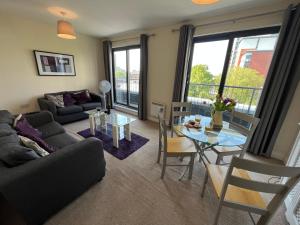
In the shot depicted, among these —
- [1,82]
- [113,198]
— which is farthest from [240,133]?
[1,82]

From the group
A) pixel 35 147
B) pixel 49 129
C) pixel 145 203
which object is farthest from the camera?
pixel 49 129

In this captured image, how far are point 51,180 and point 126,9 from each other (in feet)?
9.38

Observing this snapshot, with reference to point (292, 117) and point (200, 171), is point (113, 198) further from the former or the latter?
point (292, 117)

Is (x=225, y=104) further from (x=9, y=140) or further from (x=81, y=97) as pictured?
(x=81, y=97)


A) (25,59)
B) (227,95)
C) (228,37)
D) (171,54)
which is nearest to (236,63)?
(228,37)

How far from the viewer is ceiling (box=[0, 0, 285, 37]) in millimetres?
2189

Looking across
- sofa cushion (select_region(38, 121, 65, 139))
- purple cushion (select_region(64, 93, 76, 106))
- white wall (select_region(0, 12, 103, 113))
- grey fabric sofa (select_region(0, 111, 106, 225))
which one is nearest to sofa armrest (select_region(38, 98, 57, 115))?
white wall (select_region(0, 12, 103, 113))

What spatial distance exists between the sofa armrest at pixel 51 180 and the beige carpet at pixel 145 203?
16cm

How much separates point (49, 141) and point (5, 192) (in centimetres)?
113

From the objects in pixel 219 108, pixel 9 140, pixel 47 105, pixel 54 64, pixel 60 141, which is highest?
pixel 54 64

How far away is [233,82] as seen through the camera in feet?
9.45

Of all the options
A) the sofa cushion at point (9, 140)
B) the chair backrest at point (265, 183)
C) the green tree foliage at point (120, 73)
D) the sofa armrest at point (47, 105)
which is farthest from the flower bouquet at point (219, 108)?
the green tree foliage at point (120, 73)

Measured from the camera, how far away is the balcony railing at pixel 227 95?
2.93 m

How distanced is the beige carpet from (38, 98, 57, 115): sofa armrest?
2235 millimetres
